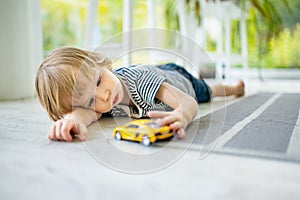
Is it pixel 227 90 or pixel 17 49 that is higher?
pixel 17 49

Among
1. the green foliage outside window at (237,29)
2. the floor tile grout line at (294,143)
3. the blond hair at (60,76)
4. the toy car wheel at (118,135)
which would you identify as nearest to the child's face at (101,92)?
the blond hair at (60,76)

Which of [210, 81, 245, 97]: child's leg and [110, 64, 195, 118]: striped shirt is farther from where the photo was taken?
[210, 81, 245, 97]: child's leg

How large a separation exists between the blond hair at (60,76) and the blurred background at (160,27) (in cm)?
27

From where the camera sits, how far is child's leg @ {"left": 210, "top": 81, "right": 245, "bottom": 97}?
133 cm

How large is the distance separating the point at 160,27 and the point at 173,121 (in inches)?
61.2

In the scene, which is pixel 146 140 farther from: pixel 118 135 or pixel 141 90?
pixel 141 90

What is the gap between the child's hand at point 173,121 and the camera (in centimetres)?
57

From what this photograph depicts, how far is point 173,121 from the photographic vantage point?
59 centimetres

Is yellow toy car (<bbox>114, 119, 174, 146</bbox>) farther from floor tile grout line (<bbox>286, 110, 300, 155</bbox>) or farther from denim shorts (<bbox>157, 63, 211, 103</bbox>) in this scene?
denim shorts (<bbox>157, 63, 211, 103</bbox>)

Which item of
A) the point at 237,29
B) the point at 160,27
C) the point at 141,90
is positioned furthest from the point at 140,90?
the point at 237,29

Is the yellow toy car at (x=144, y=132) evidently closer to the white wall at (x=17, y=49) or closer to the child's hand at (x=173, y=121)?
the child's hand at (x=173, y=121)

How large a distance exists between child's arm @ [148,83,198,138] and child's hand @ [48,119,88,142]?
5.2 inches

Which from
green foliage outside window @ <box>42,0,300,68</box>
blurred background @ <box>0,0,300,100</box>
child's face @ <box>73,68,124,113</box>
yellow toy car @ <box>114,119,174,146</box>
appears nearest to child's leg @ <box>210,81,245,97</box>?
blurred background @ <box>0,0,300,100</box>

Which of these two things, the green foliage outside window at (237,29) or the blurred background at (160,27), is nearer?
the blurred background at (160,27)
